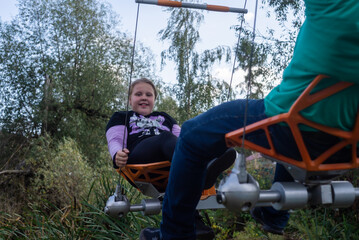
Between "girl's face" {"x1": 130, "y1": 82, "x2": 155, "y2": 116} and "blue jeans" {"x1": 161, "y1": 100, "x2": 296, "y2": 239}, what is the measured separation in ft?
4.26

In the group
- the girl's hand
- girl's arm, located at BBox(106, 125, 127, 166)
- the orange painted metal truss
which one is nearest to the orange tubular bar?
the orange painted metal truss

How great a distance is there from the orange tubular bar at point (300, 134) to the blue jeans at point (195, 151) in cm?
4

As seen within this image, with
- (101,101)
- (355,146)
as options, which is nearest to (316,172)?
(355,146)

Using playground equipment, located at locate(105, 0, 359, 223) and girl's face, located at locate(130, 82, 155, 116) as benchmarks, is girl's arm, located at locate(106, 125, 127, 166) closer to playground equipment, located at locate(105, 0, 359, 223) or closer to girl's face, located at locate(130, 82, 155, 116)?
girl's face, located at locate(130, 82, 155, 116)

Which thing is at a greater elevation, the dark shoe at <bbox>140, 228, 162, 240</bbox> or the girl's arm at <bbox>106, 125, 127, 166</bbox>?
the girl's arm at <bbox>106, 125, 127, 166</bbox>

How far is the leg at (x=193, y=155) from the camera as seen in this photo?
4.62 ft

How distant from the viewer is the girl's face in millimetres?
2838

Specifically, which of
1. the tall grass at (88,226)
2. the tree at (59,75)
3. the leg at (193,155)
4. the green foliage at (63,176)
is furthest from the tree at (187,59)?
the leg at (193,155)

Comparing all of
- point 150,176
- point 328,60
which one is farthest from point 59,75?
point 328,60

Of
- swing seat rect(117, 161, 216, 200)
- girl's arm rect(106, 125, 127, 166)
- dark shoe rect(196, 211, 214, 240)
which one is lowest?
dark shoe rect(196, 211, 214, 240)

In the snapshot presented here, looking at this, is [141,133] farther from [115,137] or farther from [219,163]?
[219,163]

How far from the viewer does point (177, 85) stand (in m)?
12.4

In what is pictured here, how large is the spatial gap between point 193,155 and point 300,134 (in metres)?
0.43

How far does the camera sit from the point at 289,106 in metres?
1.24
